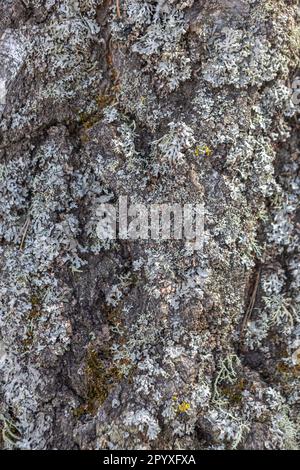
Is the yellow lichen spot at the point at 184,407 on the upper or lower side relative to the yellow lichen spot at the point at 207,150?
lower

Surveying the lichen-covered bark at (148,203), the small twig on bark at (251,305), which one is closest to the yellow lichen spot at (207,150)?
the lichen-covered bark at (148,203)

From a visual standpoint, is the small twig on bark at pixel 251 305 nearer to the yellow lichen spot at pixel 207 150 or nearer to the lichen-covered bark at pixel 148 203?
the lichen-covered bark at pixel 148 203

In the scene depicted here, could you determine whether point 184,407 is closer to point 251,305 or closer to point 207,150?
point 251,305

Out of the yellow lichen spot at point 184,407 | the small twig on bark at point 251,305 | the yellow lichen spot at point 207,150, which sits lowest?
the yellow lichen spot at point 184,407

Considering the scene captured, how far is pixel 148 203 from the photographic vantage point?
2385mm

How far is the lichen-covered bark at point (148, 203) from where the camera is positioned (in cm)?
230

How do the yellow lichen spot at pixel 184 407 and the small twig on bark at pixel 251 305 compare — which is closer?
the yellow lichen spot at pixel 184 407

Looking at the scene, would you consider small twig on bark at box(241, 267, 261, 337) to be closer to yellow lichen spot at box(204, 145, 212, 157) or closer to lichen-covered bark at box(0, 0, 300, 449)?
lichen-covered bark at box(0, 0, 300, 449)

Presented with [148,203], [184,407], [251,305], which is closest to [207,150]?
[148,203]

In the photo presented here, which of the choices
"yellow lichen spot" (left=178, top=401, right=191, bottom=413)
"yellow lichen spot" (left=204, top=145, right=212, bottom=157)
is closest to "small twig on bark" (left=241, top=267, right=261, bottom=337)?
"yellow lichen spot" (left=178, top=401, right=191, bottom=413)

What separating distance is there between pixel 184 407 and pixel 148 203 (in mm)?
952

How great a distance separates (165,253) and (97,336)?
51 cm

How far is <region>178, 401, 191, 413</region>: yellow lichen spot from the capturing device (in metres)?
2.21
